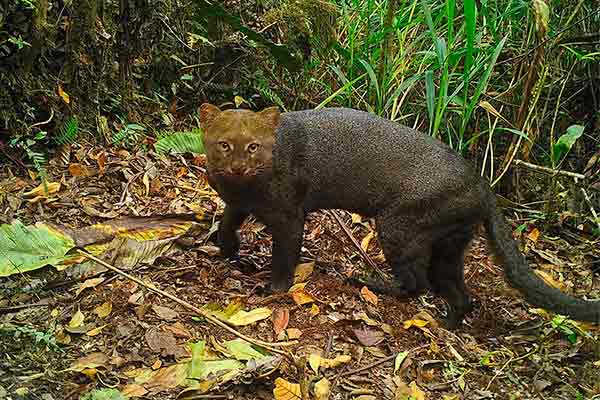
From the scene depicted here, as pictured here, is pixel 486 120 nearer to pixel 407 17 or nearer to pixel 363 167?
pixel 407 17

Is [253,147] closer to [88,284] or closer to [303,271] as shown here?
[303,271]

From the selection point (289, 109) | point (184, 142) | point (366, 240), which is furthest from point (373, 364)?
point (289, 109)

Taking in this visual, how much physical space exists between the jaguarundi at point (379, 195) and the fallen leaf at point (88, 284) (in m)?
0.87

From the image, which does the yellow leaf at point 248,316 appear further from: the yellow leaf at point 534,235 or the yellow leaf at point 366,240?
the yellow leaf at point 534,235

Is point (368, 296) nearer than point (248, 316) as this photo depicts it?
No

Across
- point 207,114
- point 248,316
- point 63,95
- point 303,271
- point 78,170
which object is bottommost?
point 303,271

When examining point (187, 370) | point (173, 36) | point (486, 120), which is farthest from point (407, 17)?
point (187, 370)

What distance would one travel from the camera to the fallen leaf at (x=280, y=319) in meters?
4.04

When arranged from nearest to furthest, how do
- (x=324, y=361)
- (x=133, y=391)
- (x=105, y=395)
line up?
(x=105, y=395) → (x=133, y=391) → (x=324, y=361)

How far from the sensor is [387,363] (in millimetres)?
3982

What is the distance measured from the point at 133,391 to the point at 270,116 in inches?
69.8

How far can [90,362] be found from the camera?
344 cm

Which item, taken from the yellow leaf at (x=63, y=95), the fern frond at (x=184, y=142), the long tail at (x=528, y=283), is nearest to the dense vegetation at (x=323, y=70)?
the yellow leaf at (x=63, y=95)

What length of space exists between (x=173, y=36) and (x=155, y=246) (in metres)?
2.50
